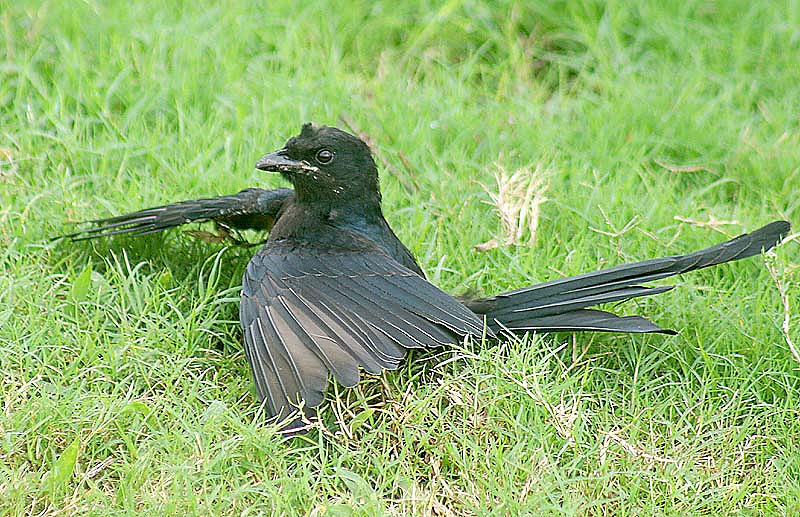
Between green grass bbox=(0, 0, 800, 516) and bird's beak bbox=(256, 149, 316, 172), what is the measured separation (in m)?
0.51

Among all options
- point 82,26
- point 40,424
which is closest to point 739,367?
point 40,424

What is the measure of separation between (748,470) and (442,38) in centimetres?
360

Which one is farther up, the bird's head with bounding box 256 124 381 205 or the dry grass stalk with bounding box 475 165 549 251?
the bird's head with bounding box 256 124 381 205

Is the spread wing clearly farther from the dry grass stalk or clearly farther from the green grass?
the dry grass stalk

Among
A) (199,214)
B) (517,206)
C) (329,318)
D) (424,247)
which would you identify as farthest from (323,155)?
(517,206)

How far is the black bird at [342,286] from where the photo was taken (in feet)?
12.4

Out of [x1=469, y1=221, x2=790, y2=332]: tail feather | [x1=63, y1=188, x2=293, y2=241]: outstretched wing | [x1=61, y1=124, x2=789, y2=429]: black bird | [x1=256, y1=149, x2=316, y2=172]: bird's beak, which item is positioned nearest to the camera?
[x1=61, y1=124, x2=789, y2=429]: black bird

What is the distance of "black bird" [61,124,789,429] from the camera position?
3.78 meters

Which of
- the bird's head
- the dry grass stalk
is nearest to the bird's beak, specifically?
the bird's head

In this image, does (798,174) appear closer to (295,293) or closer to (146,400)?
(295,293)

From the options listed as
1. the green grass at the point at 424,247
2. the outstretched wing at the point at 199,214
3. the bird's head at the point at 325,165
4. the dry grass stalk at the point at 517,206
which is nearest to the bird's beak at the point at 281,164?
the bird's head at the point at 325,165

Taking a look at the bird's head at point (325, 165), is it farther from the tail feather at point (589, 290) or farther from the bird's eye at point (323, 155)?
the tail feather at point (589, 290)

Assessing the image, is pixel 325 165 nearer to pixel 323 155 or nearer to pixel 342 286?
pixel 323 155

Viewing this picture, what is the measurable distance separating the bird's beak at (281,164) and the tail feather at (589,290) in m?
0.90
